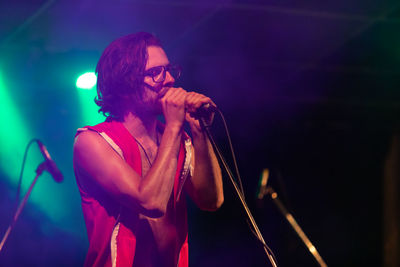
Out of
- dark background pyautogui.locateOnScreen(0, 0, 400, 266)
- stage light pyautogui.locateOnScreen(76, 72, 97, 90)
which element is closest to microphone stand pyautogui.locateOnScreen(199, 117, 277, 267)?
dark background pyautogui.locateOnScreen(0, 0, 400, 266)

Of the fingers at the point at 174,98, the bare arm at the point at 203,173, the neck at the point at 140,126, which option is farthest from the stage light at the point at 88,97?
the fingers at the point at 174,98

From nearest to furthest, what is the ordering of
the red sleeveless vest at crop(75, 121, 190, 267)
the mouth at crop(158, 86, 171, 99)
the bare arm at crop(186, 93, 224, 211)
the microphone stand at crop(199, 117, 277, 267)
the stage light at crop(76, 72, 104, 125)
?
1. the microphone stand at crop(199, 117, 277, 267)
2. the red sleeveless vest at crop(75, 121, 190, 267)
3. the mouth at crop(158, 86, 171, 99)
4. the bare arm at crop(186, 93, 224, 211)
5. the stage light at crop(76, 72, 104, 125)

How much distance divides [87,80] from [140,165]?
253 cm

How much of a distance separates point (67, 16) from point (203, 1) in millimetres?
1296

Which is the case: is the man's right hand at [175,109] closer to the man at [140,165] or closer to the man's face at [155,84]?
the man at [140,165]

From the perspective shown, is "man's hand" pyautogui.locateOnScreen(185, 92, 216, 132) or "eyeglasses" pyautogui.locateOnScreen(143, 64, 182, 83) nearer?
"man's hand" pyautogui.locateOnScreen(185, 92, 216, 132)

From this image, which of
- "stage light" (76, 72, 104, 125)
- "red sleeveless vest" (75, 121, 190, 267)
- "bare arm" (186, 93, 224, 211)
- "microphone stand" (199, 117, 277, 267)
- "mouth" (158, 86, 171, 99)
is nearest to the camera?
"microphone stand" (199, 117, 277, 267)

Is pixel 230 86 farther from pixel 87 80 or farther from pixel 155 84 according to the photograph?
pixel 155 84

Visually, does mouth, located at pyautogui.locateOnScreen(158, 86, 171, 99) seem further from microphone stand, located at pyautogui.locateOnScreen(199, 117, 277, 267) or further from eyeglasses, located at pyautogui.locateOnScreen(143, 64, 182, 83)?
Result: microphone stand, located at pyautogui.locateOnScreen(199, 117, 277, 267)

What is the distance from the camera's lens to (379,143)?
8.43 m

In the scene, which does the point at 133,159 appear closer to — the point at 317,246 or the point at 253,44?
the point at 253,44

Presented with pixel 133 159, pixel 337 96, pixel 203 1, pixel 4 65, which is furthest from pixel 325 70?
pixel 133 159

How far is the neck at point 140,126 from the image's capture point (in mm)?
1992

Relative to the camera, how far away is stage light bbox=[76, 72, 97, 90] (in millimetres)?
4035
